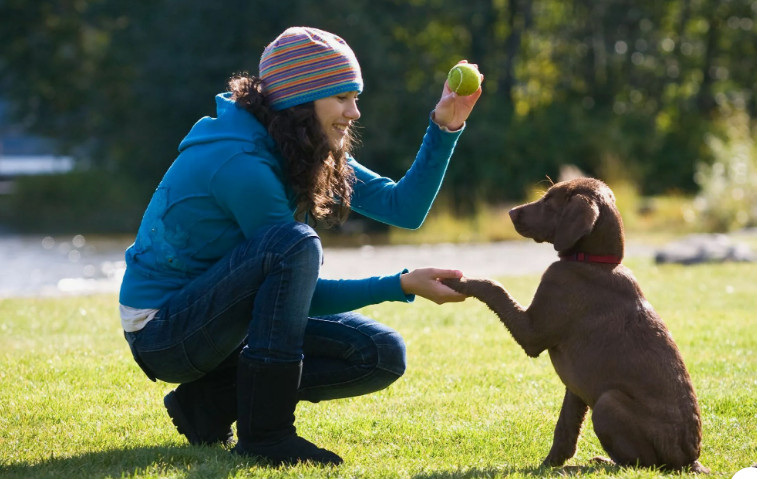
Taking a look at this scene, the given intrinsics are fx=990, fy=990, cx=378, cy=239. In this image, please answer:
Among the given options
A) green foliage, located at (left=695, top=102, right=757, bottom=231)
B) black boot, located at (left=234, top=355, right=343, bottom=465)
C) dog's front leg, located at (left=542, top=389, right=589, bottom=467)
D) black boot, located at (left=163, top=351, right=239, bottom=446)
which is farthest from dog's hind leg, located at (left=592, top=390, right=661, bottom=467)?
green foliage, located at (left=695, top=102, right=757, bottom=231)

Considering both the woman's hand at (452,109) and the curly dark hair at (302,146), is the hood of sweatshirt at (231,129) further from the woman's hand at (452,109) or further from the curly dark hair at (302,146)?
the woman's hand at (452,109)

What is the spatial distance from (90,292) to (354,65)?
23.9 feet

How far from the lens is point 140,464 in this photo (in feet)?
13.1

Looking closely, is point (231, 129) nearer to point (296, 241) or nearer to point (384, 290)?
point (296, 241)

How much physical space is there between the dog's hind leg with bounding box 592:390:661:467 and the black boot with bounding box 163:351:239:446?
159 centimetres

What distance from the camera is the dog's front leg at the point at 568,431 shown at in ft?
13.2

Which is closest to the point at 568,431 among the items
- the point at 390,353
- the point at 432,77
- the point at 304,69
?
the point at 390,353

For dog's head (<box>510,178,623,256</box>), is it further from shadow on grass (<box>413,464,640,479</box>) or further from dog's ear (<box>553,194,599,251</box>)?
shadow on grass (<box>413,464,640,479</box>)

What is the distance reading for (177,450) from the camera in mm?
4211

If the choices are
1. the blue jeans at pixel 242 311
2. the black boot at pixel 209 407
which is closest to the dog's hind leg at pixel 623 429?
the blue jeans at pixel 242 311

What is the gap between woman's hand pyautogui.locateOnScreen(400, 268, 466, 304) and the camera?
4023mm

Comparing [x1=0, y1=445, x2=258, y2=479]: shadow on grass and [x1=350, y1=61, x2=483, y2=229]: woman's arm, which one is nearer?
[x1=0, y1=445, x2=258, y2=479]: shadow on grass

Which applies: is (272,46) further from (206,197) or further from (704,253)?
(704,253)

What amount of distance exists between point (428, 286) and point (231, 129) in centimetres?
101
